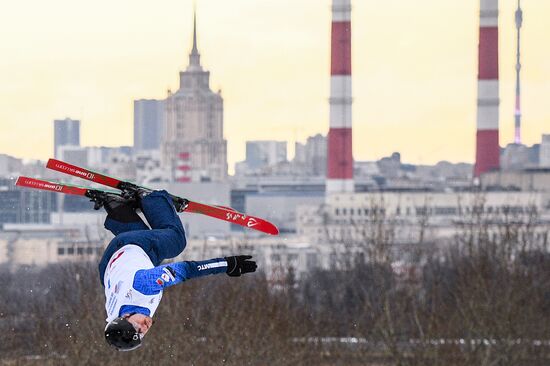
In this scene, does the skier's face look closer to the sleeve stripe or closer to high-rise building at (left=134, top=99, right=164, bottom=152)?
the sleeve stripe

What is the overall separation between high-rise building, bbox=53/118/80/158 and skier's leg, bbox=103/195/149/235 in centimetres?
14340

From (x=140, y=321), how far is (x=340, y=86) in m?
105

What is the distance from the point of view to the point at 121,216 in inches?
379

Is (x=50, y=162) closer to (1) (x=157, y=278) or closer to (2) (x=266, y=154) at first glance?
(1) (x=157, y=278)

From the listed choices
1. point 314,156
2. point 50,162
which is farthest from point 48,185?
point 314,156

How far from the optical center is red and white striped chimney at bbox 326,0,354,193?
11056 cm

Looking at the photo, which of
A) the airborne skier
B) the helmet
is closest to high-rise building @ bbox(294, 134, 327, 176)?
the airborne skier

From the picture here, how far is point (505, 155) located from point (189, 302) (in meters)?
119

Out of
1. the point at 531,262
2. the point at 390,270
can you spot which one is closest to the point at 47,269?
the point at 390,270

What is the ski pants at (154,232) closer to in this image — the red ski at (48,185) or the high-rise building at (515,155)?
the red ski at (48,185)

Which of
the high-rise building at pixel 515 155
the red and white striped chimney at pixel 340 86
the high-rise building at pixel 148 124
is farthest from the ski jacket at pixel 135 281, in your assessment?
the high-rise building at pixel 148 124

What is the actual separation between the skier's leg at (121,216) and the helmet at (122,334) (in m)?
0.97

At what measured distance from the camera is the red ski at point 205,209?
10.2 m

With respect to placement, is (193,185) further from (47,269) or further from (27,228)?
(47,269)
